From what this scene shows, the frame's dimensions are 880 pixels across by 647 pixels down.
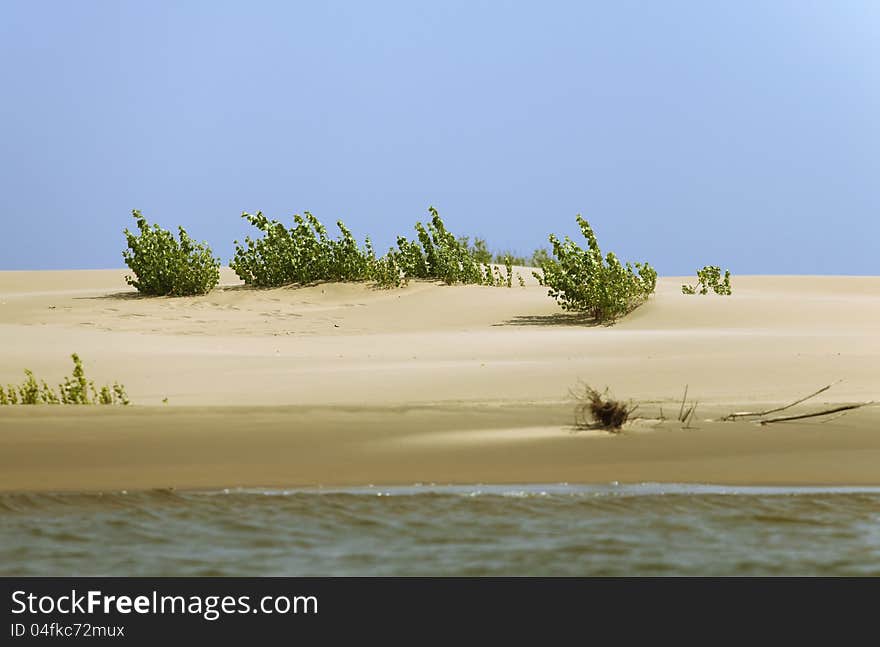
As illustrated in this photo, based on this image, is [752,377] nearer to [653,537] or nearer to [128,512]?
[653,537]

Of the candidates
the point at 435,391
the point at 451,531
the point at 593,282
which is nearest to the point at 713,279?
the point at 593,282

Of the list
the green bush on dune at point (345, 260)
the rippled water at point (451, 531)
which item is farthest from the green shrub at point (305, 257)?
the rippled water at point (451, 531)

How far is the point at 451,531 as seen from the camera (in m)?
6.29

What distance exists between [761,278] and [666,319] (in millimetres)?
12944

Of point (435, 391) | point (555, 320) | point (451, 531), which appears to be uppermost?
point (555, 320)

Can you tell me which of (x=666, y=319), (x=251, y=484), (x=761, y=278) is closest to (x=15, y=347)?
(x=251, y=484)

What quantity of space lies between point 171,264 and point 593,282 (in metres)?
8.56

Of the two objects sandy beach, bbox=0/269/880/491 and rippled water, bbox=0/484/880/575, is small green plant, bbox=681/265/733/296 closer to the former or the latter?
sandy beach, bbox=0/269/880/491

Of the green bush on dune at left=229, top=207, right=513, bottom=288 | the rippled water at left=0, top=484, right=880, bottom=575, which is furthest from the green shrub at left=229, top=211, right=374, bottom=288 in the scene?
the rippled water at left=0, top=484, right=880, bottom=575

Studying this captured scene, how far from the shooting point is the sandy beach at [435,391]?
26.1 ft

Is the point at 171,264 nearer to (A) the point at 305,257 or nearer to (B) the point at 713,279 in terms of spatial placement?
(A) the point at 305,257

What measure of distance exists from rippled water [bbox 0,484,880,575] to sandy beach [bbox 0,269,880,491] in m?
0.46

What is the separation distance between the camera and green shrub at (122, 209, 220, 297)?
76.8 ft

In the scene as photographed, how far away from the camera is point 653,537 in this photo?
6.19 meters
